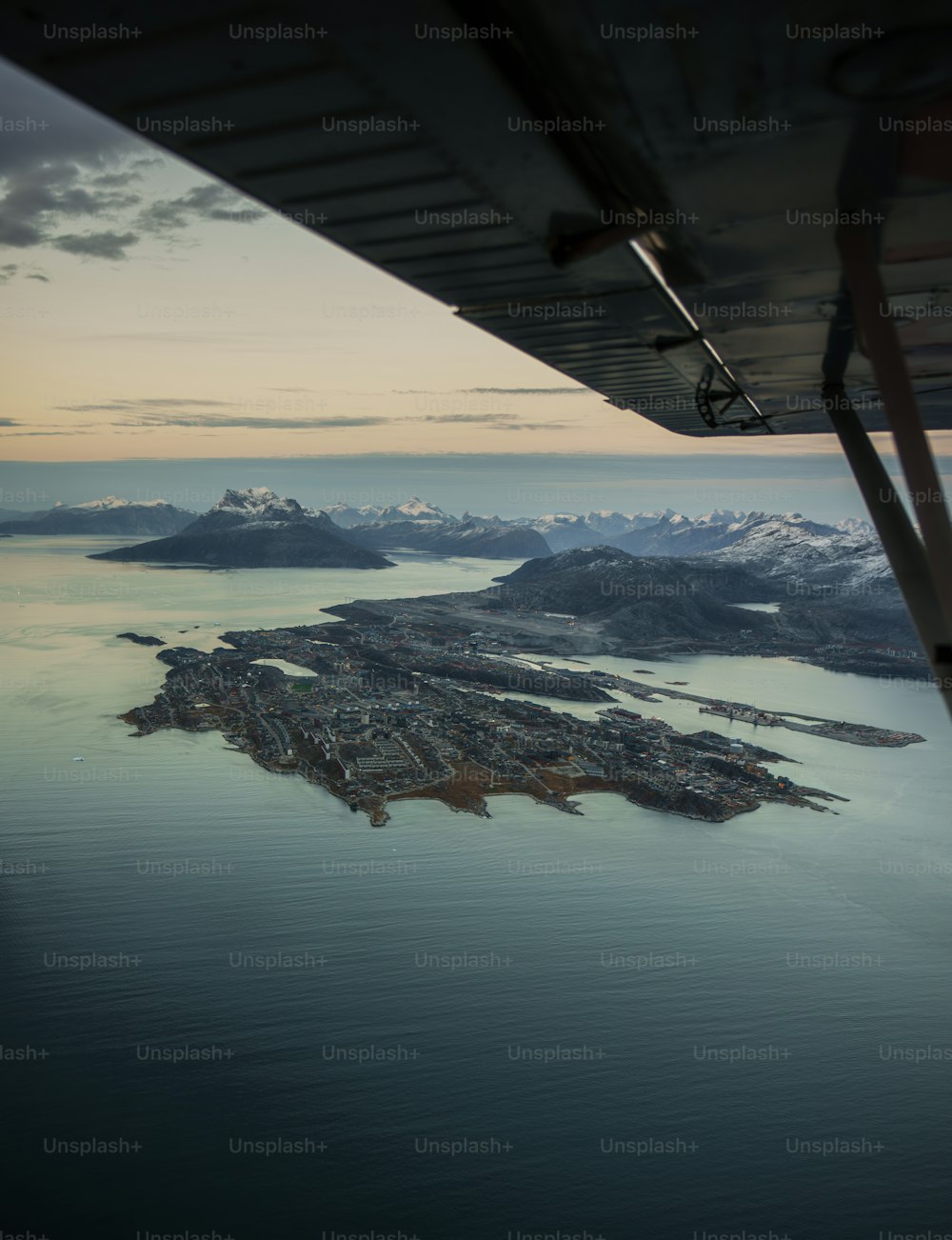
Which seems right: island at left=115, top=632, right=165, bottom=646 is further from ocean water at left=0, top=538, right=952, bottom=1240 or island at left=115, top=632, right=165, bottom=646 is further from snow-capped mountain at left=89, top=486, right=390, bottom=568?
snow-capped mountain at left=89, top=486, right=390, bottom=568

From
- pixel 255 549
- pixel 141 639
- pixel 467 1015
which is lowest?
pixel 467 1015

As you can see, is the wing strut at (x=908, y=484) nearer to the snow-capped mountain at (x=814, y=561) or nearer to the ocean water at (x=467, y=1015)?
the ocean water at (x=467, y=1015)

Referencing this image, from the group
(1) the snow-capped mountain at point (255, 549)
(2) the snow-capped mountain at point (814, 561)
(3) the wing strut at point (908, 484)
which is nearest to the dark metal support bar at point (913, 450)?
(3) the wing strut at point (908, 484)

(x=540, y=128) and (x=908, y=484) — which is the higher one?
(x=540, y=128)

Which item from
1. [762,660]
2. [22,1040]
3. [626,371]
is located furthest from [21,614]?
[626,371]

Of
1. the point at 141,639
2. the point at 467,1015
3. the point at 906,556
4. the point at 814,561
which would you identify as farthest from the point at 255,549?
the point at 906,556

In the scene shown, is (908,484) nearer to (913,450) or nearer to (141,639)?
(913,450)
